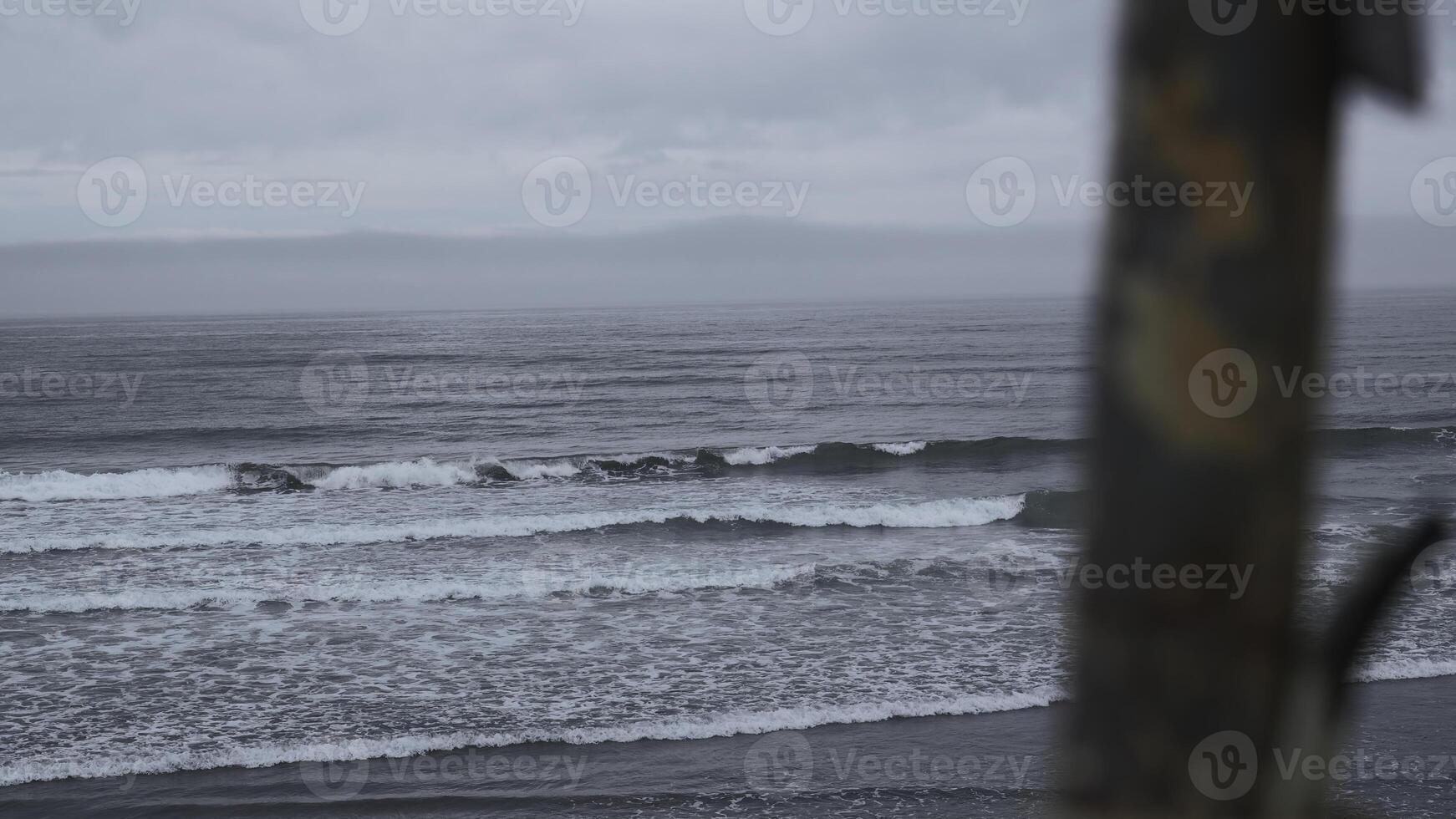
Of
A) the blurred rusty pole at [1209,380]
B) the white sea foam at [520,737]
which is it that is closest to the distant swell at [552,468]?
the white sea foam at [520,737]

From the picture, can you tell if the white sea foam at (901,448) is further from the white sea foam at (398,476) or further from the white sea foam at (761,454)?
the white sea foam at (398,476)

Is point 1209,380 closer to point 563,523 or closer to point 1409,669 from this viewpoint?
point 1409,669

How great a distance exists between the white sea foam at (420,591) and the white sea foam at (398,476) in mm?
10524

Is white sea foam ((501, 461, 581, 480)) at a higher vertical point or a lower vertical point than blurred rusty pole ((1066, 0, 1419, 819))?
lower

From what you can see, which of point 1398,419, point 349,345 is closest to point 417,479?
point 1398,419

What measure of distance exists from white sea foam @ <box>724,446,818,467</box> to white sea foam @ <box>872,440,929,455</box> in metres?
1.87

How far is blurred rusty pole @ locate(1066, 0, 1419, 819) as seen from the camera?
0.48 m

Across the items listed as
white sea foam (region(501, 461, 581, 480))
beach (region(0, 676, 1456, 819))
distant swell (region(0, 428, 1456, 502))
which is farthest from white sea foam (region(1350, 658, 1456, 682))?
white sea foam (region(501, 461, 581, 480))

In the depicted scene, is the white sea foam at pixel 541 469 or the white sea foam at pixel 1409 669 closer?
the white sea foam at pixel 1409 669

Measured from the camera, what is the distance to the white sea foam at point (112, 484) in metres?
24.2

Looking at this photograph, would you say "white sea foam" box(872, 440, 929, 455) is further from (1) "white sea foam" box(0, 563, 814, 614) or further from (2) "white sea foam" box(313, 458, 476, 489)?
(1) "white sea foam" box(0, 563, 814, 614)

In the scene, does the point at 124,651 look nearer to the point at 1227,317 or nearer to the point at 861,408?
the point at 1227,317

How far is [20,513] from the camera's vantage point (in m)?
22.0

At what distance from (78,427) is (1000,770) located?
35.0 m
